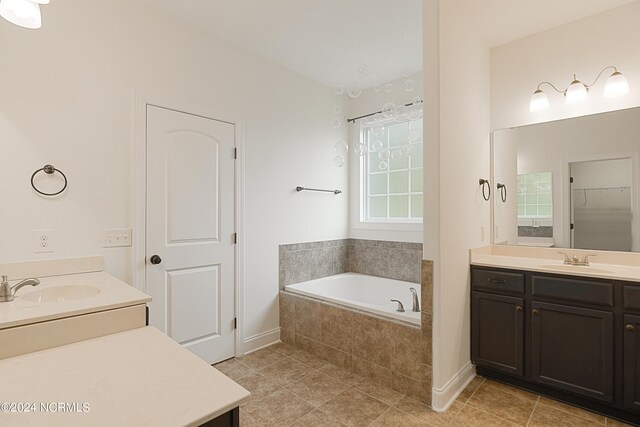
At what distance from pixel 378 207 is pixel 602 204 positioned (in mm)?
2051

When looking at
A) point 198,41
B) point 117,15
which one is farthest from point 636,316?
point 117,15

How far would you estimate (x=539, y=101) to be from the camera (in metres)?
2.59

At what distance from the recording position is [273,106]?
3.20m

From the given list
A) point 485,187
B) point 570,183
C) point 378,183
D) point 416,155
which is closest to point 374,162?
point 378,183

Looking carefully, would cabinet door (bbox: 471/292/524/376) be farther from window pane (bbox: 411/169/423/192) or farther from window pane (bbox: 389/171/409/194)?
window pane (bbox: 389/171/409/194)

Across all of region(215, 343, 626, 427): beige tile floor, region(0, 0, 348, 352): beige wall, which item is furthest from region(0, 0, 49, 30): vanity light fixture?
region(215, 343, 626, 427): beige tile floor

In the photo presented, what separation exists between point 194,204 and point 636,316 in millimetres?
3032

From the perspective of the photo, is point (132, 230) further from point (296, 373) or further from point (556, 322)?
point (556, 322)

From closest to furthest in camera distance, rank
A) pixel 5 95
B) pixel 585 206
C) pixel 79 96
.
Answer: pixel 5 95, pixel 79 96, pixel 585 206

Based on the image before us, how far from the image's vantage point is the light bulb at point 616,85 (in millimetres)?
2232

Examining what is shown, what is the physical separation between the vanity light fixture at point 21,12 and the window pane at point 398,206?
322cm

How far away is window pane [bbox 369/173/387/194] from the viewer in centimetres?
385

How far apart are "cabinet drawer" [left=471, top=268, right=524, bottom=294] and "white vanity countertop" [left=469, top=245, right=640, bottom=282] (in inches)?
2.2

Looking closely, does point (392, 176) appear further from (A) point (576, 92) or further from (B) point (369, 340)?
(B) point (369, 340)
